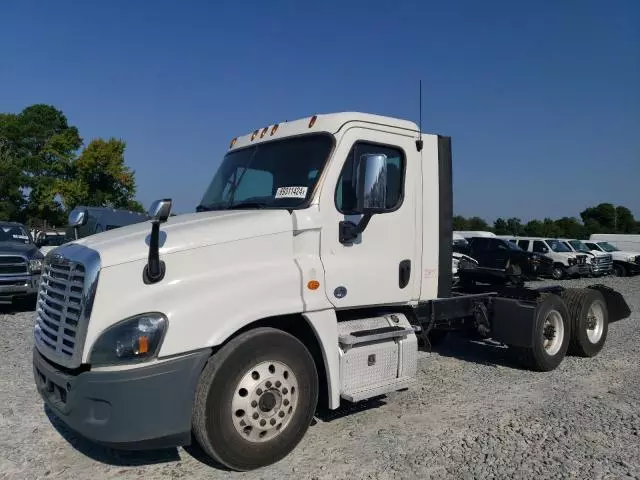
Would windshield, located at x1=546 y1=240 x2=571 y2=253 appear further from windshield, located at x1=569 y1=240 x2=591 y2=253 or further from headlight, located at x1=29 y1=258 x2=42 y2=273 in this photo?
headlight, located at x1=29 y1=258 x2=42 y2=273

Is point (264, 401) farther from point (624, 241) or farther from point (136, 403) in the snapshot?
point (624, 241)

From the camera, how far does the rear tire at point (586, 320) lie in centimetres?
758

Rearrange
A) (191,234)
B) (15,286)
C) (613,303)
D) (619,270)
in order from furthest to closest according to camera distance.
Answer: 1. (619,270)
2. (15,286)
3. (613,303)
4. (191,234)

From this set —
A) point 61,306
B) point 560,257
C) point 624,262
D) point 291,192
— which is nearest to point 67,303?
point 61,306

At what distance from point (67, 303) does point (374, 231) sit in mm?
2534

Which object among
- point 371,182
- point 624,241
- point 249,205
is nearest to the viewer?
point 371,182

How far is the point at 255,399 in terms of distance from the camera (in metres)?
3.84

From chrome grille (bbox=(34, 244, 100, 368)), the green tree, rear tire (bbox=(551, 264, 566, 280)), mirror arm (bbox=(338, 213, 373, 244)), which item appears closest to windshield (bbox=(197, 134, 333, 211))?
mirror arm (bbox=(338, 213, 373, 244))

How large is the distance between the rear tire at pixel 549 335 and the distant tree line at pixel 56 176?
38749 mm

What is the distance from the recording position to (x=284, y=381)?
3992 mm

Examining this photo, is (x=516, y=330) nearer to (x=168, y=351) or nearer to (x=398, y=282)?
(x=398, y=282)

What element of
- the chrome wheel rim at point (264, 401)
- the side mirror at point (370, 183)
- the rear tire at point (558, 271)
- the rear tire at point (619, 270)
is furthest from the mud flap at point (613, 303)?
the rear tire at point (619, 270)

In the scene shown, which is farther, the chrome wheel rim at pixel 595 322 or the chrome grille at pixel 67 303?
the chrome wheel rim at pixel 595 322

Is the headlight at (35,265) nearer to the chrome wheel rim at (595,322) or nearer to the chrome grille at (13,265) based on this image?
the chrome grille at (13,265)
